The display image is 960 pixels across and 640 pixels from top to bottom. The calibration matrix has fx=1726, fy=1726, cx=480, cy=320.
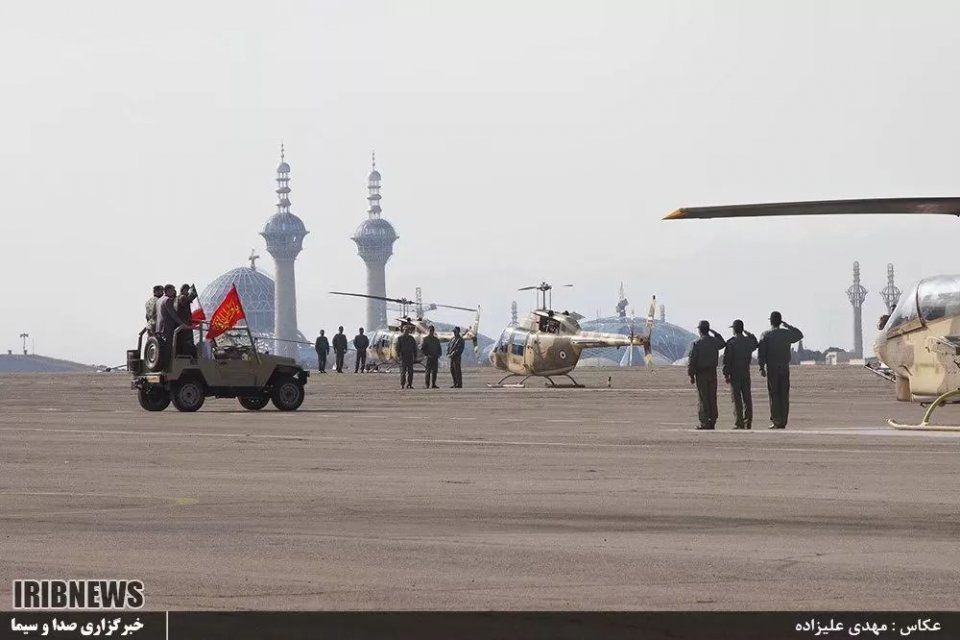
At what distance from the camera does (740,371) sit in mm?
26922

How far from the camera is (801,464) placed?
18859mm

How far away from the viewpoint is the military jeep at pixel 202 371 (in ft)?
111

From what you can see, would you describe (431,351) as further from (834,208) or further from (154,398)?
(834,208)

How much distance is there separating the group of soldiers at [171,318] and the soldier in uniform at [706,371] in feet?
35.7

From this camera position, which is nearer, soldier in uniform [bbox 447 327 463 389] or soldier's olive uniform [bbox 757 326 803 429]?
soldier's olive uniform [bbox 757 326 803 429]

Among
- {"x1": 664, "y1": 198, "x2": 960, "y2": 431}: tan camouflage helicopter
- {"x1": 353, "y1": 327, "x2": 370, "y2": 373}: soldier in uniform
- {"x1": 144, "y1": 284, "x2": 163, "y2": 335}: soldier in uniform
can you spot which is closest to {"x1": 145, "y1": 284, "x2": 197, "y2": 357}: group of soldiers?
{"x1": 144, "y1": 284, "x2": 163, "y2": 335}: soldier in uniform

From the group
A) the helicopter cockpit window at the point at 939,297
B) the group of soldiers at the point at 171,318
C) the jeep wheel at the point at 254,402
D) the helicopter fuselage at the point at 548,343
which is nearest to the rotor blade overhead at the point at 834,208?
the helicopter cockpit window at the point at 939,297

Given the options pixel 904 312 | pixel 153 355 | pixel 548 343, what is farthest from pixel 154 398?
pixel 548 343

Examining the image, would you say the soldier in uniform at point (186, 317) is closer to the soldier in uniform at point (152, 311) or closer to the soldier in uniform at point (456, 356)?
the soldier in uniform at point (152, 311)

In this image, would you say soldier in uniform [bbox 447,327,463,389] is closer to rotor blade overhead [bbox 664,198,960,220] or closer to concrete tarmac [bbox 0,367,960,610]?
concrete tarmac [bbox 0,367,960,610]

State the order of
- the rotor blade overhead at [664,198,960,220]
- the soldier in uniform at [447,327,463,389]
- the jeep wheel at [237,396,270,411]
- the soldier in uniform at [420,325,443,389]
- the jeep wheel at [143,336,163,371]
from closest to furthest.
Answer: the rotor blade overhead at [664,198,960,220] < the jeep wheel at [143,336,163,371] < the jeep wheel at [237,396,270,411] < the soldier in uniform at [420,325,443,389] < the soldier in uniform at [447,327,463,389]

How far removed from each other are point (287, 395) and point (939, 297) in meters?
15.2

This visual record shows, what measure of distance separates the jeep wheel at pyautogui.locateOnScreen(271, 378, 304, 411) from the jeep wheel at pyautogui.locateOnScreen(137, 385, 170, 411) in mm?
2179

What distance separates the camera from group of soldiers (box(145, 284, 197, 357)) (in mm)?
33000
